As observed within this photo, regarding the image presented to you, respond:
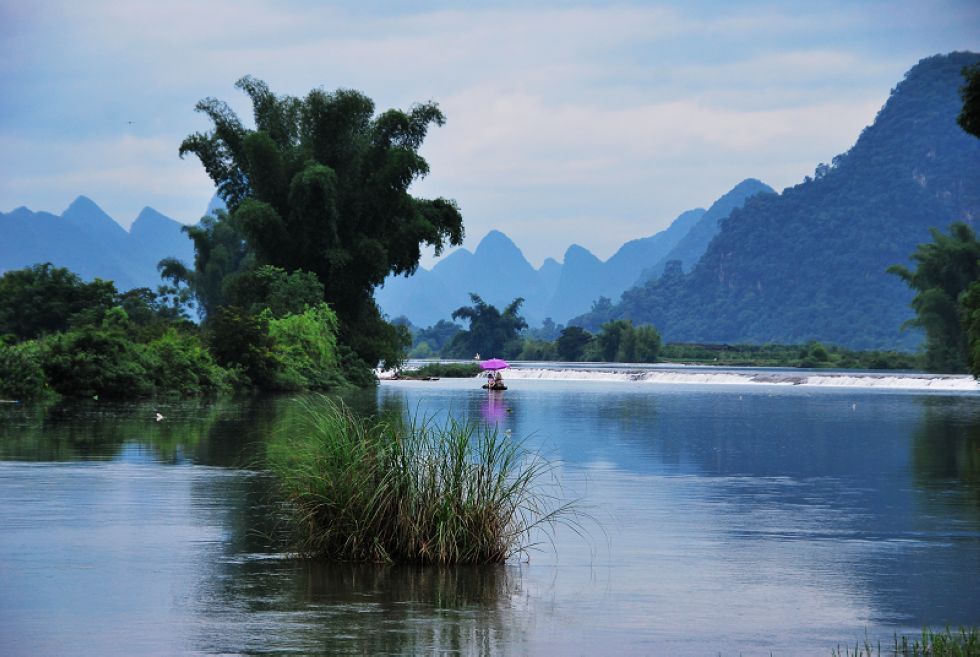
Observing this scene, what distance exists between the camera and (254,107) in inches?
2355

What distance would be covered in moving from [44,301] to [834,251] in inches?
5456

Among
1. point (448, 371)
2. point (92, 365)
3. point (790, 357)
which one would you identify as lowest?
point (92, 365)

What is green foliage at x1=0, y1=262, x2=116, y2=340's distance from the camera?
51406mm

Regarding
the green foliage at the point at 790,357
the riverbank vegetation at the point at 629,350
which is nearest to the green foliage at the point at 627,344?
the riverbank vegetation at the point at 629,350

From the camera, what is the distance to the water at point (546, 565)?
8867mm

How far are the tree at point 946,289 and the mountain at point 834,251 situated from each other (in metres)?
73.5

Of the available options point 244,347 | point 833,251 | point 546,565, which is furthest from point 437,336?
point 546,565

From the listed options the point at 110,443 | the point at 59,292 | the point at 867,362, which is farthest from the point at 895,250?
the point at 110,443

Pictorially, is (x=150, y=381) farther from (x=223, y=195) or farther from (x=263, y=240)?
(x=223, y=195)

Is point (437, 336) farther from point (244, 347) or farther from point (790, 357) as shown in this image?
point (244, 347)

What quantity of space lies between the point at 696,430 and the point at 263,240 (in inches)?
1152

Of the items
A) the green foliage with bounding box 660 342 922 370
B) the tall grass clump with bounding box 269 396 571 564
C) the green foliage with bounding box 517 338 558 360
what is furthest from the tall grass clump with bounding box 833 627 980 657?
the green foliage with bounding box 517 338 558 360

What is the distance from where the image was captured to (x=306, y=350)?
169ft

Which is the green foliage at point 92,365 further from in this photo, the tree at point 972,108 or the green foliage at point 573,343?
the green foliage at point 573,343
